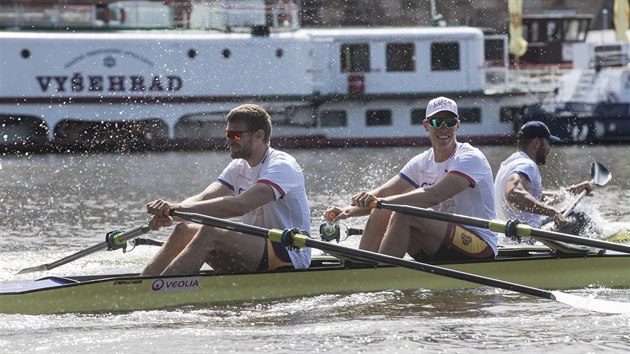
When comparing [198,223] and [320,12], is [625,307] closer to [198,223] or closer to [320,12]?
[198,223]

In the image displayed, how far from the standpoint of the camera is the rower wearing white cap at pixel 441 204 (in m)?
11.6

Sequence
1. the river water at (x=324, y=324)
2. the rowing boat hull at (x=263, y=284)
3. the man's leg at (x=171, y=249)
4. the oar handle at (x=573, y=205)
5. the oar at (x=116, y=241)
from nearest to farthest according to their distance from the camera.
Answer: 1. the river water at (x=324, y=324)
2. the rowing boat hull at (x=263, y=284)
3. the man's leg at (x=171, y=249)
4. the oar at (x=116, y=241)
5. the oar handle at (x=573, y=205)

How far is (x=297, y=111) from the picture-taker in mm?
40875

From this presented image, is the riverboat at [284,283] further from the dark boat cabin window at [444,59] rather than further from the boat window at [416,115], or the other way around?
the dark boat cabin window at [444,59]

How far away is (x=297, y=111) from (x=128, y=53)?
18.4 feet

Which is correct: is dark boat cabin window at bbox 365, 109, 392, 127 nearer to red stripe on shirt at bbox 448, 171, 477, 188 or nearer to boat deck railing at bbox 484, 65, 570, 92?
boat deck railing at bbox 484, 65, 570, 92

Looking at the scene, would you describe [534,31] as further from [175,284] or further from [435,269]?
[175,284]

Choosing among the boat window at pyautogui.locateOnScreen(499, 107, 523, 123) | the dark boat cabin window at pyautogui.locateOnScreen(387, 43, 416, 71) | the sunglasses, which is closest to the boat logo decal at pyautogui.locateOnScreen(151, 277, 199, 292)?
the sunglasses

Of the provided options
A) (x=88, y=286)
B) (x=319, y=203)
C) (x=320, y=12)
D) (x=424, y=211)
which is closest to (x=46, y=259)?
(x=88, y=286)

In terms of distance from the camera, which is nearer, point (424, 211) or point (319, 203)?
point (424, 211)

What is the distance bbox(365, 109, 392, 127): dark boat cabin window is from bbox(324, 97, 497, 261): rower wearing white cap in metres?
29.3

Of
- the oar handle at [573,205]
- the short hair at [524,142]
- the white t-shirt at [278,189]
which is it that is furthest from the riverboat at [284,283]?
the oar handle at [573,205]

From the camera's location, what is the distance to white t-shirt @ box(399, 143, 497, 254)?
11703mm

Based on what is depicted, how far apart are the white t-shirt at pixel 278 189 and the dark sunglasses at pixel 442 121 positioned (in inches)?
53.6
